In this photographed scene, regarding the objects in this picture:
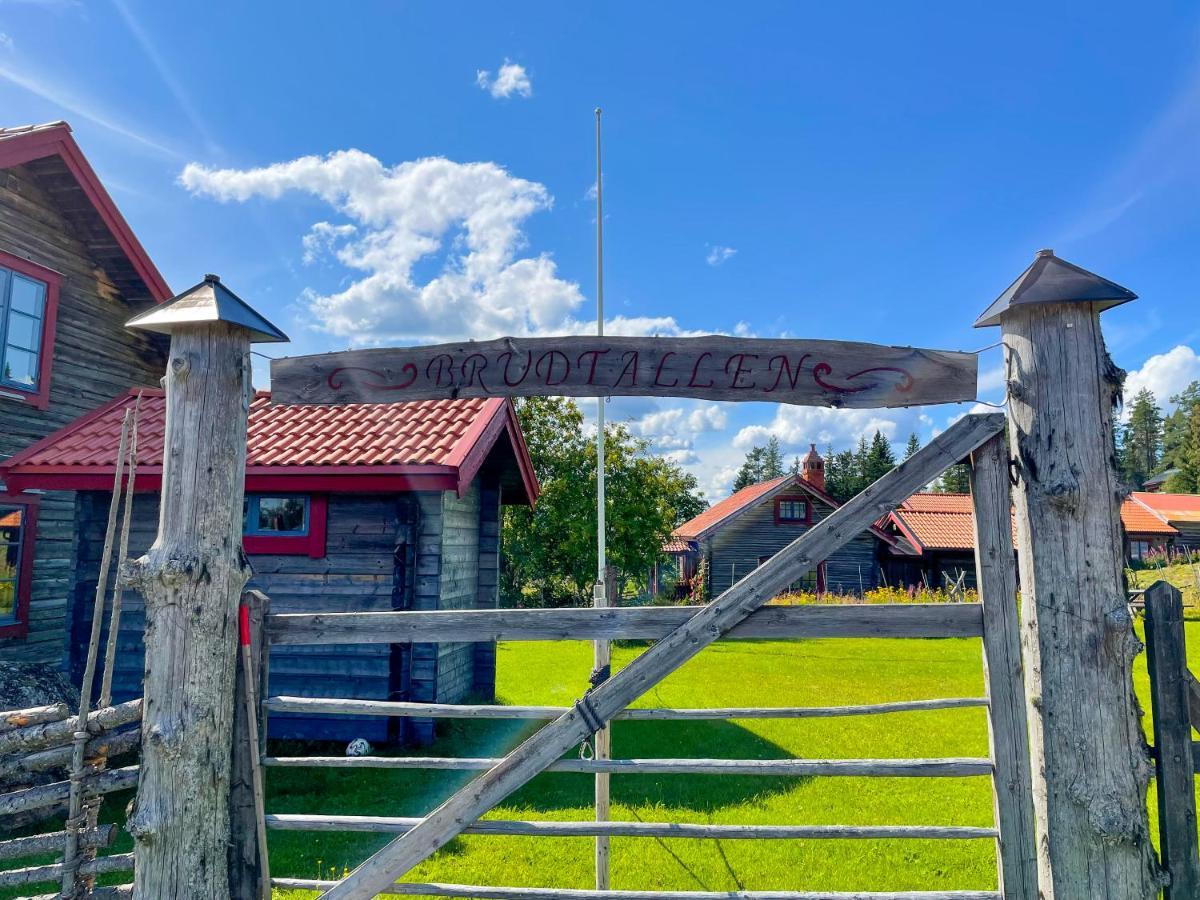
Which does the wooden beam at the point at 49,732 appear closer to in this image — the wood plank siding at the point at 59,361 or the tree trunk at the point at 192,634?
the tree trunk at the point at 192,634

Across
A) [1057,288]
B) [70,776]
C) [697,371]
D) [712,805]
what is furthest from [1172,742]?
[70,776]

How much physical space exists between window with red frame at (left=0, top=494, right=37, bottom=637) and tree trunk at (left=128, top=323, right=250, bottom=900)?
899cm

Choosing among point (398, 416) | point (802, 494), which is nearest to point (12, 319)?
point (398, 416)

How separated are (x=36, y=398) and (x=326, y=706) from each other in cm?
976

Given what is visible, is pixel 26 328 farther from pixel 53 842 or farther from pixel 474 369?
pixel 474 369

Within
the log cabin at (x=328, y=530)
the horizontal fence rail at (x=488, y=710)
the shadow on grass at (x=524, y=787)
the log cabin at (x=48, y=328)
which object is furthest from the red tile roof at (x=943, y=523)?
the horizontal fence rail at (x=488, y=710)

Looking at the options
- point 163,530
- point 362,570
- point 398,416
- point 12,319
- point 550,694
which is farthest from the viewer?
point 550,694

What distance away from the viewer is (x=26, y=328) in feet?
33.3

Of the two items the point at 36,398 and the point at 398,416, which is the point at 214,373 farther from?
the point at 36,398

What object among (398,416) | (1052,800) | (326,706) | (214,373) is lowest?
(1052,800)

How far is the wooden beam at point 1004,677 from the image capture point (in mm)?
2885

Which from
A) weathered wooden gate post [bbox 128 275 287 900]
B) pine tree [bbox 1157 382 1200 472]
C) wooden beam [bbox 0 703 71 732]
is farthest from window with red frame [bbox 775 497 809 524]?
pine tree [bbox 1157 382 1200 472]

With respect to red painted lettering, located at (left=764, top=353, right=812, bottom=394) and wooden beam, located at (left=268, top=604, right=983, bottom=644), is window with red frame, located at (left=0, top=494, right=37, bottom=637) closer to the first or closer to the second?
wooden beam, located at (left=268, top=604, right=983, bottom=644)

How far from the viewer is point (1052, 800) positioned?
2.78 meters
